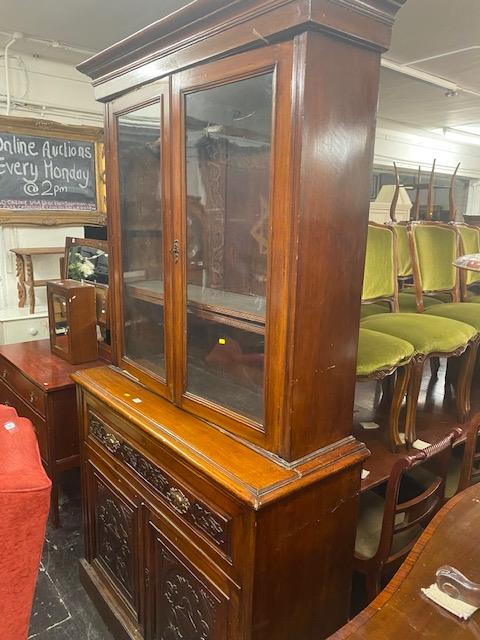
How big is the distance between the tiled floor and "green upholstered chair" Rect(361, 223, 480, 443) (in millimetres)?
1438

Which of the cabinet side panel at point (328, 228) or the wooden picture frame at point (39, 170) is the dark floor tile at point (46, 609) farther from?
the wooden picture frame at point (39, 170)

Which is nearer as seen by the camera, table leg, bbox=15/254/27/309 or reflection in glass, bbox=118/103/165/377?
reflection in glass, bbox=118/103/165/377

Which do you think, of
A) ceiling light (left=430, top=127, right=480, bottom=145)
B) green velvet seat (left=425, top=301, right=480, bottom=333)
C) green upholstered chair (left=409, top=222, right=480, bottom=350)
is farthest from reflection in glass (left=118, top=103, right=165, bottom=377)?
ceiling light (left=430, top=127, right=480, bottom=145)

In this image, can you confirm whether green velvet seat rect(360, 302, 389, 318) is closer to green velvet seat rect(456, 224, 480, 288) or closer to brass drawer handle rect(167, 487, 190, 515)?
green velvet seat rect(456, 224, 480, 288)

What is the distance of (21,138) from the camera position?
3314mm

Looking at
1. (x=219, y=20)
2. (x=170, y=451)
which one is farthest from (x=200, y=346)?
(x=219, y=20)

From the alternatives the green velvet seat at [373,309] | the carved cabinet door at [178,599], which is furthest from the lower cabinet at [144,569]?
the green velvet seat at [373,309]

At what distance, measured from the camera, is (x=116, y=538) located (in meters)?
1.65

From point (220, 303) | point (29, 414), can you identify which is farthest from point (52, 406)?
point (220, 303)

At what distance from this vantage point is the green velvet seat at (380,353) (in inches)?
69.5

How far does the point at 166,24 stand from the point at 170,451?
1092mm

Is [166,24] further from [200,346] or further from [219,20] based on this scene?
[200,346]

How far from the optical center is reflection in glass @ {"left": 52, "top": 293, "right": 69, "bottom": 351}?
92.7 inches

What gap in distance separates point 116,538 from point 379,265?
1.76 meters
